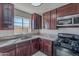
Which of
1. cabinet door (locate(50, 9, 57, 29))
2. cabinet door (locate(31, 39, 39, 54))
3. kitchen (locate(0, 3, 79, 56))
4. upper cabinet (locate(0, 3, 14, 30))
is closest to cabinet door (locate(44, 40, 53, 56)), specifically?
kitchen (locate(0, 3, 79, 56))

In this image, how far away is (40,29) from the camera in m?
1.06

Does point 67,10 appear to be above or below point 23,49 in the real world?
above

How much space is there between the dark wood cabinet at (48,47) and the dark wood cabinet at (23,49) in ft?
0.75

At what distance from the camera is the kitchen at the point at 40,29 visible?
3.19ft

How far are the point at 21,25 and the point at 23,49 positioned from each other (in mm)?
336

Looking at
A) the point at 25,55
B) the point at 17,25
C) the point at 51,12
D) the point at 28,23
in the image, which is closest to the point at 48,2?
the point at 51,12

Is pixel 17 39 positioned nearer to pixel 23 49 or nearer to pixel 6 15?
pixel 23 49

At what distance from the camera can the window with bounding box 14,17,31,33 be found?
995 mm

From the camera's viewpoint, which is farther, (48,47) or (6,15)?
(48,47)

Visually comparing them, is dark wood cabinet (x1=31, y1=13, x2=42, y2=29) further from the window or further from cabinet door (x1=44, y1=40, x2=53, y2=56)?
cabinet door (x1=44, y1=40, x2=53, y2=56)

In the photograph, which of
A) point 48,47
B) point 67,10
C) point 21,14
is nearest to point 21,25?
point 21,14

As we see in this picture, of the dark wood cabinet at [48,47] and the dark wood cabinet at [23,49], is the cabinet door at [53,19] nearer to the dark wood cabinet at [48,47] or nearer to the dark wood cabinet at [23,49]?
the dark wood cabinet at [48,47]

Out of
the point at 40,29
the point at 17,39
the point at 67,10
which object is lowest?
the point at 17,39

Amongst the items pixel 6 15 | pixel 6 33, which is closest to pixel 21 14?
pixel 6 15
